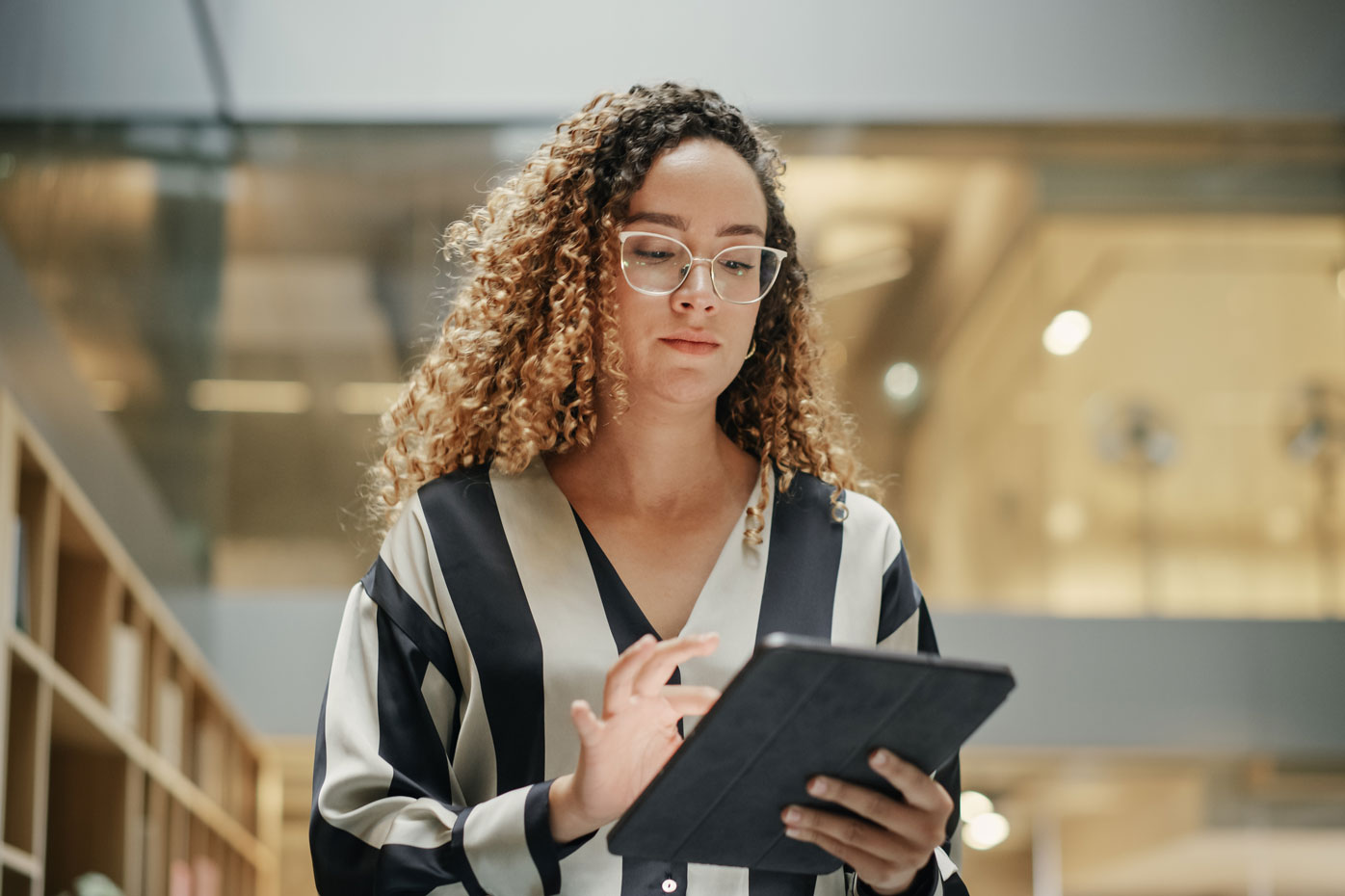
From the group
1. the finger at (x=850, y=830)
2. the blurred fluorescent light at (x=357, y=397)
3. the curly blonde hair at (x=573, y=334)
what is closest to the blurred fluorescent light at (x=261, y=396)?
the blurred fluorescent light at (x=357, y=397)

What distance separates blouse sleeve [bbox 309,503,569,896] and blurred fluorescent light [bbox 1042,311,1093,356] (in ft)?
15.9

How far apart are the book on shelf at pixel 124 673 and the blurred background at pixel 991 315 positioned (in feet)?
3.70

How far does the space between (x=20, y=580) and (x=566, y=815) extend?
94.7 inches

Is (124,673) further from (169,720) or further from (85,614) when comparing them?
(169,720)

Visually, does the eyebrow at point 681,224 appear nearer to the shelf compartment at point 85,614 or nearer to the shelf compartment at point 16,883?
the shelf compartment at point 16,883

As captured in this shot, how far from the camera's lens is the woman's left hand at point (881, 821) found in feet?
3.60

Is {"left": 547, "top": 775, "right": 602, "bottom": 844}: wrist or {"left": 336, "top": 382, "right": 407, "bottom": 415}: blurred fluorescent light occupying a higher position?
{"left": 336, "top": 382, "right": 407, "bottom": 415}: blurred fluorescent light

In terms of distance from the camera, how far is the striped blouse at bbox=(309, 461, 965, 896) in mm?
1210

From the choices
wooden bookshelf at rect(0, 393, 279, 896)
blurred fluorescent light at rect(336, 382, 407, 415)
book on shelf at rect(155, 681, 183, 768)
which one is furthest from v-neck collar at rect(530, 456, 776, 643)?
blurred fluorescent light at rect(336, 382, 407, 415)

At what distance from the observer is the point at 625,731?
3.72 feet

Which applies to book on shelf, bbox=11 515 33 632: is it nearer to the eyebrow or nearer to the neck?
the neck

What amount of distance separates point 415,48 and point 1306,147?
367 centimetres

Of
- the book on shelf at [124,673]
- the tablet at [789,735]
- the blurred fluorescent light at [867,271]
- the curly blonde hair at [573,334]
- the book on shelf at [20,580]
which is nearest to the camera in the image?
the tablet at [789,735]

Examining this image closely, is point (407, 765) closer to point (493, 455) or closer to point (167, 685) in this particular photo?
point (493, 455)
